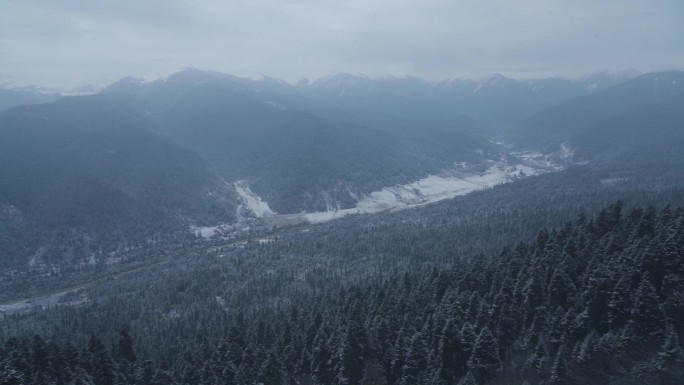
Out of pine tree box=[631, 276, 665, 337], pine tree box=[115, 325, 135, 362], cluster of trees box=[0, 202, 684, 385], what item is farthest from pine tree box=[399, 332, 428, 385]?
pine tree box=[115, 325, 135, 362]

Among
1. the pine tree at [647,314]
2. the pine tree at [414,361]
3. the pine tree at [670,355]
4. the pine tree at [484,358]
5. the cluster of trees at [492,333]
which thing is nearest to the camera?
the pine tree at [670,355]

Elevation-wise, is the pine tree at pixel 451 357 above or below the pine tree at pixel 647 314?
below

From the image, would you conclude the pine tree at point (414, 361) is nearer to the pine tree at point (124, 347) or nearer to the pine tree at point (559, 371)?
the pine tree at point (559, 371)

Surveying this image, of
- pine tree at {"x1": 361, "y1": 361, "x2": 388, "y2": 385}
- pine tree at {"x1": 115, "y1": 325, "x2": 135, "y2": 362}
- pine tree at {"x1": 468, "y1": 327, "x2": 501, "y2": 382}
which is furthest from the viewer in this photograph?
pine tree at {"x1": 115, "y1": 325, "x2": 135, "y2": 362}

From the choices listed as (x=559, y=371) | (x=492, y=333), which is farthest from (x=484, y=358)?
(x=559, y=371)

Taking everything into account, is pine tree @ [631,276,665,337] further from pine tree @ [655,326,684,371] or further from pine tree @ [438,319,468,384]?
pine tree @ [438,319,468,384]

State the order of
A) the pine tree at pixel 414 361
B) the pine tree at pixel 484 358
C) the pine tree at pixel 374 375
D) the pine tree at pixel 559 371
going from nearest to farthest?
the pine tree at pixel 559 371 < the pine tree at pixel 484 358 < the pine tree at pixel 374 375 < the pine tree at pixel 414 361

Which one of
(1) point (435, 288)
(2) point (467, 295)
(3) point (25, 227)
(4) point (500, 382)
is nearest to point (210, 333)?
(1) point (435, 288)

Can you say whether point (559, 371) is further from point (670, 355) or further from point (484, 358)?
point (670, 355)

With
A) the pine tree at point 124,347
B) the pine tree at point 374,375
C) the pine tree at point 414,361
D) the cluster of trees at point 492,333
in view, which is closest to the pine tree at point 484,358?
the cluster of trees at point 492,333
